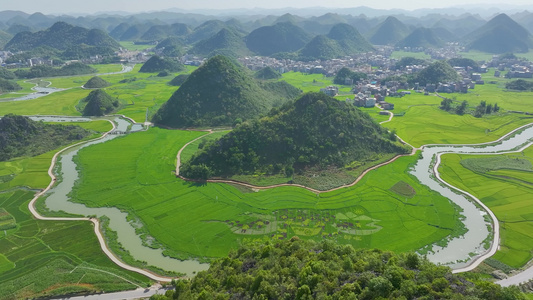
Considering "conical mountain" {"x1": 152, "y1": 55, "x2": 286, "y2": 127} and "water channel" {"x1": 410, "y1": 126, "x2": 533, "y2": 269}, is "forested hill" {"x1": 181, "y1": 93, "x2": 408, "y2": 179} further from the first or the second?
"conical mountain" {"x1": 152, "y1": 55, "x2": 286, "y2": 127}

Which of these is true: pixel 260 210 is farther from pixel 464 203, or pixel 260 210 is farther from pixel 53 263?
pixel 464 203

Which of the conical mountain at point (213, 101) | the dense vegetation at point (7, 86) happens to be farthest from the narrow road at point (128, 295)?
the dense vegetation at point (7, 86)

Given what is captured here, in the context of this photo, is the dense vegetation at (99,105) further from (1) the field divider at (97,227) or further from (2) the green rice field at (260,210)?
(2) the green rice field at (260,210)

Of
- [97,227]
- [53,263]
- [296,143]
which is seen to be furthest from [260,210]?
[53,263]

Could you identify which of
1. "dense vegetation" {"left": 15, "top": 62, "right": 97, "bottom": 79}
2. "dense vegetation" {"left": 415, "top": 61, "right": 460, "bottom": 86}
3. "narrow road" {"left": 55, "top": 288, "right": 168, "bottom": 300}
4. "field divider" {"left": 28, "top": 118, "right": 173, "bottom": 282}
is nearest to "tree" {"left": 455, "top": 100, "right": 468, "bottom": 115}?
"dense vegetation" {"left": 415, "top": 61, "right": 460, "bottom": 86}

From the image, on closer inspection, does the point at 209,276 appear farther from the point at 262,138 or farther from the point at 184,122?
the point at 184,122

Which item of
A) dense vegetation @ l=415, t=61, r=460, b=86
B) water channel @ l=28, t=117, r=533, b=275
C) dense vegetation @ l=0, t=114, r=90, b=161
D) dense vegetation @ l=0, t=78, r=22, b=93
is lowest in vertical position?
water channel @ l=28, t=117, r=533, b=275
